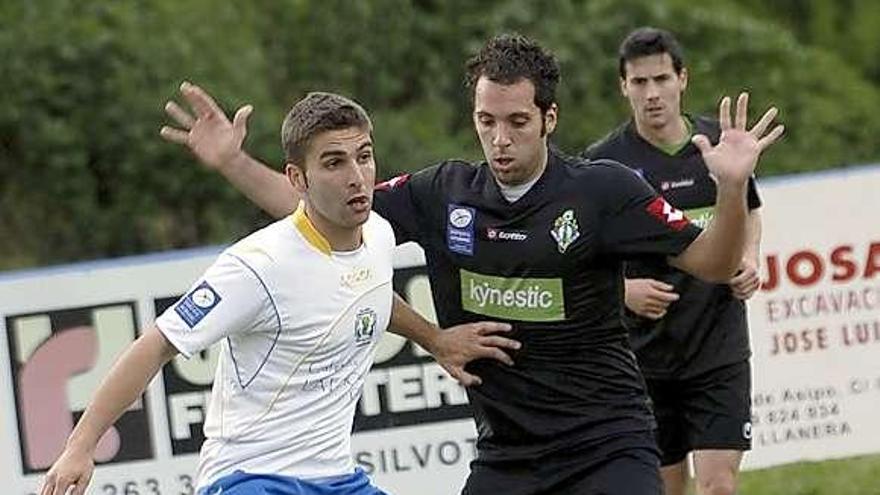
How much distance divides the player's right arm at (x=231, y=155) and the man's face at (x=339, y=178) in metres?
Result: 0.88

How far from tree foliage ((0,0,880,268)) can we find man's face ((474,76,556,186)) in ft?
36.7

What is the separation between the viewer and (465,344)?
21.6 feet

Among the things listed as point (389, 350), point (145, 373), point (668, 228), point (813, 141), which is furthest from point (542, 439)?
point (813, 141)

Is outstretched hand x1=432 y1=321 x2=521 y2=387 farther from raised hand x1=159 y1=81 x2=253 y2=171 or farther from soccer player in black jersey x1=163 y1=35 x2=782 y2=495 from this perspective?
raised hand x1=159 y1=81 x2=253 y2=171

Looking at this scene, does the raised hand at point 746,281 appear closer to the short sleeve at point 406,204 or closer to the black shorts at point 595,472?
the black shorts at point 595,472

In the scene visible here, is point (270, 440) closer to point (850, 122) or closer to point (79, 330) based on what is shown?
point (79, 330)

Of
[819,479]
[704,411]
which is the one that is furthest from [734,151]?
[819,479]

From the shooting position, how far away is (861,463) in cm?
1064

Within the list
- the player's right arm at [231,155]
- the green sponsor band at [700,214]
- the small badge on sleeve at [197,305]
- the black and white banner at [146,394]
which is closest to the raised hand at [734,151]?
the small badge on sleeve at [197,305]

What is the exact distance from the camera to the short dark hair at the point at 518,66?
644cm

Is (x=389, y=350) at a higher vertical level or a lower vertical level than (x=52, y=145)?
lower

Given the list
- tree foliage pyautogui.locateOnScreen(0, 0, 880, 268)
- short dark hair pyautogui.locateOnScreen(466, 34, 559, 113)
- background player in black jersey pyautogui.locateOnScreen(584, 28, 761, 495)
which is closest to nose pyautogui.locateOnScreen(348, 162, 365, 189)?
short dark hair pyautogui.locateOnScreen(466, 34, 559, 113)

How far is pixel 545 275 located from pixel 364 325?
0.61m

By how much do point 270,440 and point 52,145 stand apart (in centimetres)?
1174
